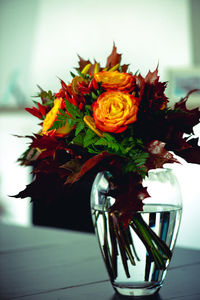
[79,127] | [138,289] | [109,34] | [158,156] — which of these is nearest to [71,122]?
[79,127]

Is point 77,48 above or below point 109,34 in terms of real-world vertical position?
below

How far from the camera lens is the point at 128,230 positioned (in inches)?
28.5

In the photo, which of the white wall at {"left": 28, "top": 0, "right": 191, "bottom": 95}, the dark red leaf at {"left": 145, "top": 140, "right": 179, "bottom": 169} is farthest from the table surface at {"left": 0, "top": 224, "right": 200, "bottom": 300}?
the white wall at {"left": 28, "top": 0, "right": 191, "bottom": 95}

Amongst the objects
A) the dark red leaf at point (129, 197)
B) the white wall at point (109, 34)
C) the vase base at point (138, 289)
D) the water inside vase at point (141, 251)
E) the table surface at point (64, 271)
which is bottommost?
the table surface at point (64, 271)

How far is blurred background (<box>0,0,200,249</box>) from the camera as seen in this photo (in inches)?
122

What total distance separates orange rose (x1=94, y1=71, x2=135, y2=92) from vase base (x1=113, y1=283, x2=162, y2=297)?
1.05ft

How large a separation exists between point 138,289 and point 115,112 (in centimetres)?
29

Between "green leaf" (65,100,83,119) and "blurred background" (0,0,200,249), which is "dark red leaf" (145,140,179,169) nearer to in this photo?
"green leaf" (65,100,83,119)

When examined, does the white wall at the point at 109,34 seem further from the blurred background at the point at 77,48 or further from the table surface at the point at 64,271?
the table surface at the point at 64,271

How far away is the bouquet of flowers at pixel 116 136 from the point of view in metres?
0.67

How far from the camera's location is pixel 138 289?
29.5 inches

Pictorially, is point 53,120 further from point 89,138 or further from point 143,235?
point 143,235

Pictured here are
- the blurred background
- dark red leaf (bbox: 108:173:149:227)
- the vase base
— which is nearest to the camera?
dark red leaf (bbox: 108:173:149:227)

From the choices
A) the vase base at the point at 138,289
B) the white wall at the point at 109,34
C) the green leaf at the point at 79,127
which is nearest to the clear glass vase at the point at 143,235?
the vase base at the point at 138,289
